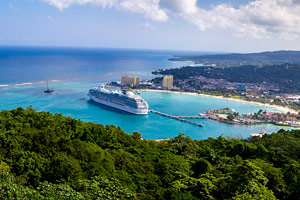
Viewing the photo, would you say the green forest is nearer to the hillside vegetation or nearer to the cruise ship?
the cruise ship

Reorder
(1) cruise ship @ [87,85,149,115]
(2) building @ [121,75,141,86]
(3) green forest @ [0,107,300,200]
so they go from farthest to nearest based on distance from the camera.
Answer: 1. (2) building @ [121,75,141,86]
2. (1) cruise ship @ [87,85,149,115]
3. (3) green forest @ [0,107,300,200]

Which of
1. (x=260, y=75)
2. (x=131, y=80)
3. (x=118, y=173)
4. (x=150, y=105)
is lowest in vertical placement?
(x=150, y=105)

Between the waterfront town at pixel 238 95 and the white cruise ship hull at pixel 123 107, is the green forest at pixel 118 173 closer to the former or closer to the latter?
the white cruise ship hull at pixel 123 107

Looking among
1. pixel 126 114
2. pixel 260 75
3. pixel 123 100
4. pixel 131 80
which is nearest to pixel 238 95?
pixel 131 80

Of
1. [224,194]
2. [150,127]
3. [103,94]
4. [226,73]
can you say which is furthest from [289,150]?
[226,73]

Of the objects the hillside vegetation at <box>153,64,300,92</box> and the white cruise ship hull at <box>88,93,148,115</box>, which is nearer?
the white cruise ship hull at <box>88,93,148,115</box>

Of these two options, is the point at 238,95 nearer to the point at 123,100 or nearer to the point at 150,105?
the point at 150,105

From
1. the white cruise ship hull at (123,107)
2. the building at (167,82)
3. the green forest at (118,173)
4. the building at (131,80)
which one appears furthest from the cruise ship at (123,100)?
the green forest at (118,173)

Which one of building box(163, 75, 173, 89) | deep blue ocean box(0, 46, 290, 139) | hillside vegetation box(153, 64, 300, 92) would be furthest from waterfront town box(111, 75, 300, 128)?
hillside vegetation box(153, 64, 300, 92)

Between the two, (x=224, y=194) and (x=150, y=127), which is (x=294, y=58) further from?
(x=224, y=194)
